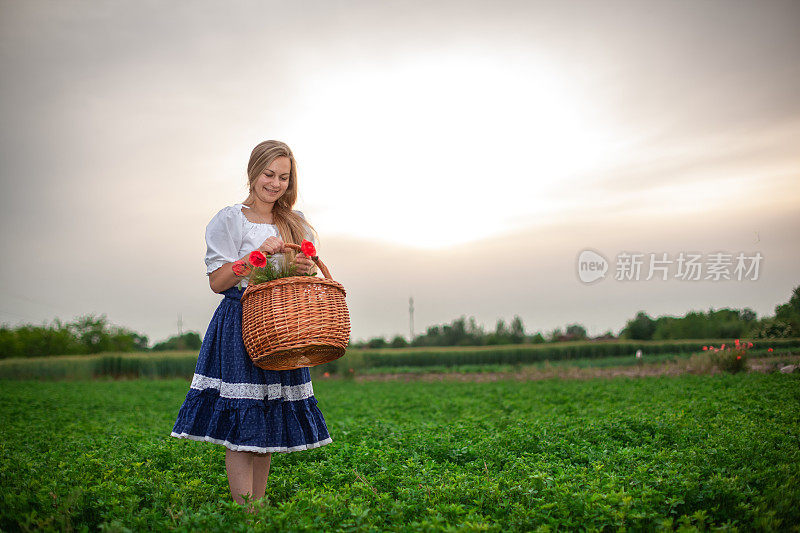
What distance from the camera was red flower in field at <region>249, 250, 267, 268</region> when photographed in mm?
3057

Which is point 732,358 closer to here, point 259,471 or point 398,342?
point 259,471

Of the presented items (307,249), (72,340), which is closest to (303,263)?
(307,249)

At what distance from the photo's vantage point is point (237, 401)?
10.6 feet

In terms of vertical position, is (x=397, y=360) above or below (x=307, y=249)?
below

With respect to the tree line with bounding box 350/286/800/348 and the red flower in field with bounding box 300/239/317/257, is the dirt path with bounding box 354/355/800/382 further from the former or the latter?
the red flower in field with bounding box 300/239/317/257

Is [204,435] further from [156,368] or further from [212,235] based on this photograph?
[156,368]

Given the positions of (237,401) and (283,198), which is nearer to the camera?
(237,401)

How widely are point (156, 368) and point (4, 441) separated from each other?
20177 mm

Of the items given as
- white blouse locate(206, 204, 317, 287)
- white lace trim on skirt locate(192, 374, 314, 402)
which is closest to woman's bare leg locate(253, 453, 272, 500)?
white lace trim on skirt locate(192, 374, 314, 402)

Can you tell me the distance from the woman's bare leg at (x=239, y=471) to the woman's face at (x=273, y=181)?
5.00 ft

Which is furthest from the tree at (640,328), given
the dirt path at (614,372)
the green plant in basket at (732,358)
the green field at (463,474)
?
the green field at (463,474)

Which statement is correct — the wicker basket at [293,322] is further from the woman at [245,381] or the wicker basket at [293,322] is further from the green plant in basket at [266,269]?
the woman at [245,381]

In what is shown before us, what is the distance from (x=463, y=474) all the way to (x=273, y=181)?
8.45 feet

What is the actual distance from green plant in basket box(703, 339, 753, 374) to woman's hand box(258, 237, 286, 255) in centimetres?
1365
